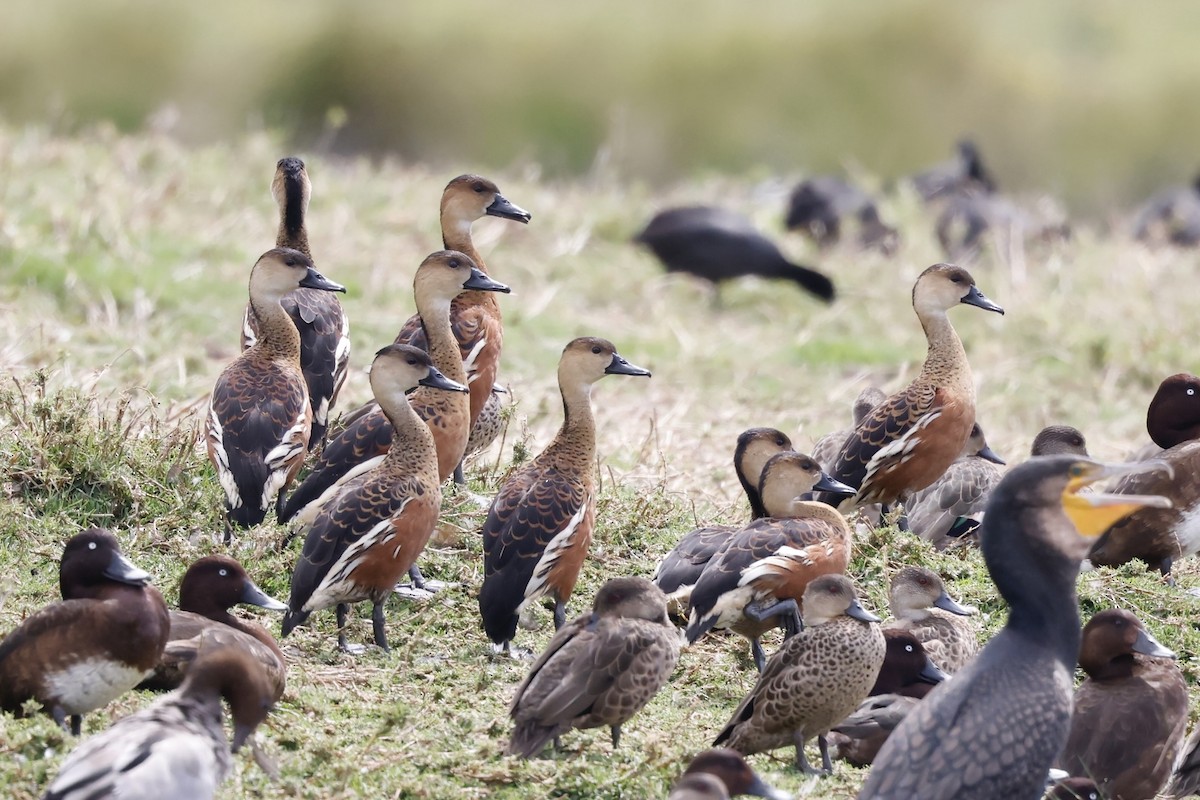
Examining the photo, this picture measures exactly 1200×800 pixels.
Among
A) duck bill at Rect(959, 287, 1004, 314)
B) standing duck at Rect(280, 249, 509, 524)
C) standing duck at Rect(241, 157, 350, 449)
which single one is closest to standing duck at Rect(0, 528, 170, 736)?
standing duck at Rect(280, 249, 509, 524)

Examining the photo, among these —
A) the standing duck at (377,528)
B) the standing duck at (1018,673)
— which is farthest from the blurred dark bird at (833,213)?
the standing duck at (1018,673)

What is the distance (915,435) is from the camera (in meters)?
7.95

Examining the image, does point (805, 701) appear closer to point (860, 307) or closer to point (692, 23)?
point (860, 307)

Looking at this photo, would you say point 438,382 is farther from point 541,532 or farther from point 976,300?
point 976,300

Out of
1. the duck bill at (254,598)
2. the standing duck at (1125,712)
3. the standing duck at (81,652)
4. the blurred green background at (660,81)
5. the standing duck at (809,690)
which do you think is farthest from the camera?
the blurred green background at (660,81)

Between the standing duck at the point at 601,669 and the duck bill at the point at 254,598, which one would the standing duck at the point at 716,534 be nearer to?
the standing duck at the point at 601,669

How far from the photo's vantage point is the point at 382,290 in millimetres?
12242

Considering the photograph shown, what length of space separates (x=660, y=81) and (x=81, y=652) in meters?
18.2

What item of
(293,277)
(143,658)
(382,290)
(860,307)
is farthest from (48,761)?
(860,307)

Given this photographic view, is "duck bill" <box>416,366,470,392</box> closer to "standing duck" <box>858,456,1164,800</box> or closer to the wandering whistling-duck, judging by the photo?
the wandering whistling-duck

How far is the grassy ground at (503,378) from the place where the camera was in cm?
592

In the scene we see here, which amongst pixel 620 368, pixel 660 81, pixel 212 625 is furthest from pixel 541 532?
pixel 660 81

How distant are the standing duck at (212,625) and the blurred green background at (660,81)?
14402 millimetres

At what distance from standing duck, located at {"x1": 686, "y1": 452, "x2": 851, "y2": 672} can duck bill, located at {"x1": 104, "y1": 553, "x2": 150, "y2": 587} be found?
2.08 m
